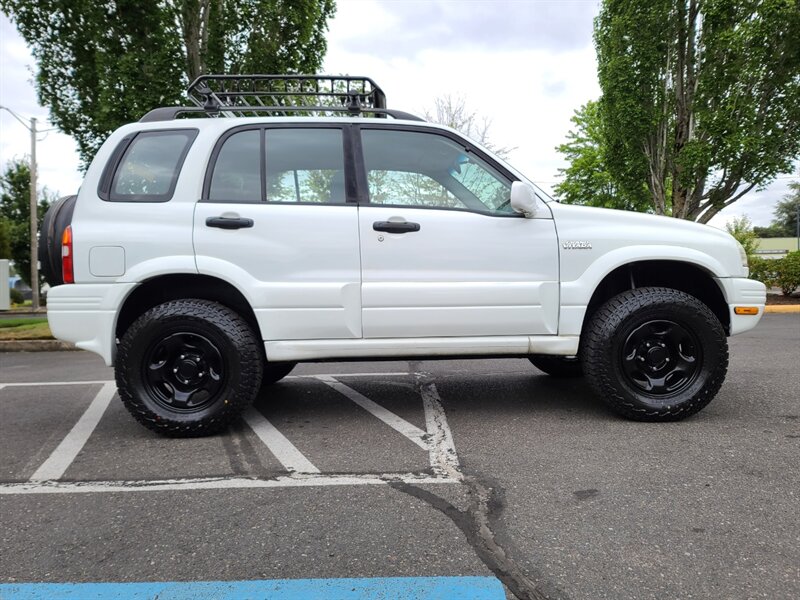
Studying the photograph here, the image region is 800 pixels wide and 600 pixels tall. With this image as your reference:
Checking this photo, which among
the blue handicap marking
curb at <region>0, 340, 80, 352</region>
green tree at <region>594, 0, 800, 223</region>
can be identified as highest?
green tree at <region>594, 0, 800, 223</region>

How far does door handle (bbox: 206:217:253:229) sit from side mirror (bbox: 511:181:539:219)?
1627mm

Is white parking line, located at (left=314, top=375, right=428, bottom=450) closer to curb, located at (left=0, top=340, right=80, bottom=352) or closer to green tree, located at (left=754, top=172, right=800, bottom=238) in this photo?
curb, located at (left=0, top=340, right=80, bottom=352)

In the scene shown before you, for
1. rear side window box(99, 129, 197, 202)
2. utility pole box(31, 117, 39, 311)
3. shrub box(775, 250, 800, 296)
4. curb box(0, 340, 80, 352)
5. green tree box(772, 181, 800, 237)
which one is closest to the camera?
rear side window box(99, 129, 197, 202)

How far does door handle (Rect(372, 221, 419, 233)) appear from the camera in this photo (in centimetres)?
371

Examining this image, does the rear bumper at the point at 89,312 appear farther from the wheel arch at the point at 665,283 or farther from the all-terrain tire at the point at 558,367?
the all-terrain tire at the point at 558,367

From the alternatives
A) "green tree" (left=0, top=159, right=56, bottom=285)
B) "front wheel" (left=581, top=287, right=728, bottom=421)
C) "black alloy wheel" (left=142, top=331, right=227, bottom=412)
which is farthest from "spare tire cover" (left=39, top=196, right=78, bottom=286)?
"green tree" (left=0, top=159, right=56, bottom=285)

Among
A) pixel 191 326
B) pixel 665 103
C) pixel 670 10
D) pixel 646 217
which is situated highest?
pixel 670 10

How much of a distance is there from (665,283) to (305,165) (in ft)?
8.60

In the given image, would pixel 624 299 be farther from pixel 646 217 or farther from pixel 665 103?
pixel 665 103

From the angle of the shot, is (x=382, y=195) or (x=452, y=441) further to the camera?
(x=382, y=195)

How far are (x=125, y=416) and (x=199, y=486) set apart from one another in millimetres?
1828

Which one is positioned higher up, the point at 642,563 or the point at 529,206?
the point at 529,206

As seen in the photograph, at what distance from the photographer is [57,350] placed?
29.7 feet

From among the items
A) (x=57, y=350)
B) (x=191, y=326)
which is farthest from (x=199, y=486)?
(x=57, y=350)
